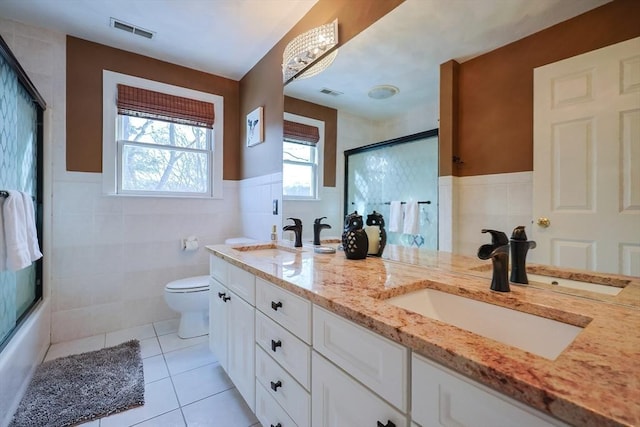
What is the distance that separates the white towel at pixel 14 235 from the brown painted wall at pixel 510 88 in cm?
200

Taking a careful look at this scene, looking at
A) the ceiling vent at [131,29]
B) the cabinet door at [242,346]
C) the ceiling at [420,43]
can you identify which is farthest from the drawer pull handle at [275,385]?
the ceiling vent at [131,29]

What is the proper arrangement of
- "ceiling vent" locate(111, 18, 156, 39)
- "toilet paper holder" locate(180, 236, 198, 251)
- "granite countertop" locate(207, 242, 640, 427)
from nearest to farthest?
"granite countertop" locate(207, 242, 640, 427), "ceiling vent" locate(111, 18, 156, 39), "toilet paper holder" locate(180, 236, 198, 251)

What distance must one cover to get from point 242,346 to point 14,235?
121cm

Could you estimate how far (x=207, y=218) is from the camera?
2887 millimetres

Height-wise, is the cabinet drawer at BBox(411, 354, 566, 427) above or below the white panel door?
below

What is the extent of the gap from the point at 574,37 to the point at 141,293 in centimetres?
316

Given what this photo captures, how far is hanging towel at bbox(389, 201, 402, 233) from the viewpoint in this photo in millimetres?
1425

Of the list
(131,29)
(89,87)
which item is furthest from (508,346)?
(89,87)

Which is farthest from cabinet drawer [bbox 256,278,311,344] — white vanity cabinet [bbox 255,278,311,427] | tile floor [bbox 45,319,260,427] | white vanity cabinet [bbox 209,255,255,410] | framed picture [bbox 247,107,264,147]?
framed picture [bbox 247,107,264,147]

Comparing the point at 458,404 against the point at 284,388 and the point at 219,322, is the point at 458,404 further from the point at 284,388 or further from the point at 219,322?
the point at 219,322

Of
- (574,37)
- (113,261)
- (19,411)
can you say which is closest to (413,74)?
(574,37)

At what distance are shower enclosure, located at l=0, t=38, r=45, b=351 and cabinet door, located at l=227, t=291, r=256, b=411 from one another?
1.13 m

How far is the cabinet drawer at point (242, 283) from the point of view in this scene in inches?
51.3

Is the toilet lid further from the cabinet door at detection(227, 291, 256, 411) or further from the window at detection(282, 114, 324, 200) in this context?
the window at detection(282, 114, 324, 200)
